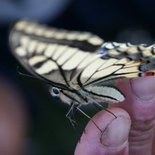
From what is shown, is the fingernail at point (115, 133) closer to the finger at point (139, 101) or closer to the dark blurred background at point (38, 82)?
the finger at point (139, 101)

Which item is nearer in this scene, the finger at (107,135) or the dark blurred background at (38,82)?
the finger at (107,135)

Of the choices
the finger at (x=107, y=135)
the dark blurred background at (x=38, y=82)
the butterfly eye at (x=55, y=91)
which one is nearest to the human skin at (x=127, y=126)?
the finger at (x=107, y=135)

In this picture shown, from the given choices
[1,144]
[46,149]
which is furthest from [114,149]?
[46,149]

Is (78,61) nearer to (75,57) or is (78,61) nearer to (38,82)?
Answer: (75,57)

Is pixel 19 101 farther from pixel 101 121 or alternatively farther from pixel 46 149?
pixel 101 121

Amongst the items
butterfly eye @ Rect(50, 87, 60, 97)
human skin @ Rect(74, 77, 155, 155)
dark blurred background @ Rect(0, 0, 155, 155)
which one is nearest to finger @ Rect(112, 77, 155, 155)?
human skin @ Rect(74, 77, 155, 155)

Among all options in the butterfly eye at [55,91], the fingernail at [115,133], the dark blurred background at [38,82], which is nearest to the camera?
the fingernail at [115,133]

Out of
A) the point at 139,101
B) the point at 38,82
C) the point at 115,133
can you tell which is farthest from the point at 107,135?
the point at 38,82

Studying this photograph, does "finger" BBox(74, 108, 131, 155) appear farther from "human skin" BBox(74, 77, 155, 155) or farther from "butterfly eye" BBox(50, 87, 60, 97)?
"butterfly eye" BBox(50, 87, 60, 97)
